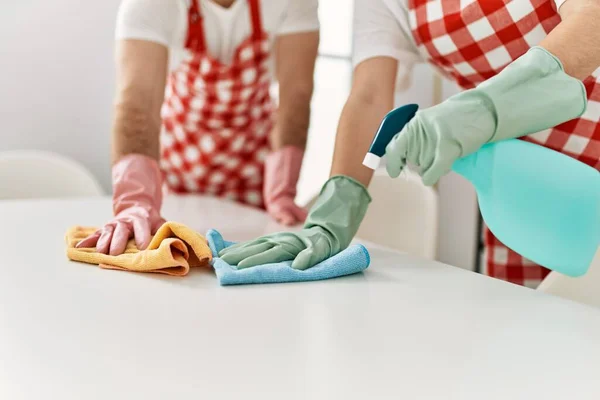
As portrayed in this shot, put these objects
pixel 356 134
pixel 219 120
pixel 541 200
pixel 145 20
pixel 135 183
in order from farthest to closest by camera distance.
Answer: pixel 219 120, pixel 145 20, pixel 135 183, pixel 356 134, pixel 541 200

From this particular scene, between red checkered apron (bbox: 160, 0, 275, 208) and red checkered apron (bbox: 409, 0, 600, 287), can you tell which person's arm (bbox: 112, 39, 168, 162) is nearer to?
red checkered apron (bbox: 160, 0, 275, 208)

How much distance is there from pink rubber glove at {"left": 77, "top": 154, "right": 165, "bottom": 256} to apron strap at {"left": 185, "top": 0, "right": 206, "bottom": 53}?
14.9 inches

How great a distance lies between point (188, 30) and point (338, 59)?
1.32 metres

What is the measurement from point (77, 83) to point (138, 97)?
1.43 meters

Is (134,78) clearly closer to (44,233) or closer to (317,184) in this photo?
(44,233)

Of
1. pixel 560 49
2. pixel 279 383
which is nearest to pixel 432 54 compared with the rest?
Answer: pixel 560 49

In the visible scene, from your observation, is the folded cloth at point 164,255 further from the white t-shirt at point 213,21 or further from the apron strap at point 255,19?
the apron strap at point 255,19

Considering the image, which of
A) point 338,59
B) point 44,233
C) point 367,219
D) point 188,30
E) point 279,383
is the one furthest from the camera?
point 338,59

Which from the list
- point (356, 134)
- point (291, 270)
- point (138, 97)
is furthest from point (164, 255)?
point (138, 97)

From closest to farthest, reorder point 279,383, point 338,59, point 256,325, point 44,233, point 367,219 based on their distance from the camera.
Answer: point 279,383, point 256,325, point 44,233, point 367,219, point 338,59

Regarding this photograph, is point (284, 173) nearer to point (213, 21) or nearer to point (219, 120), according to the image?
point (219, 120)

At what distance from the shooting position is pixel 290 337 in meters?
0.84

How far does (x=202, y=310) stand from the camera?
37.2 inches

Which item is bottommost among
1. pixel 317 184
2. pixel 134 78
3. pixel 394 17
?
pixel 317 184
